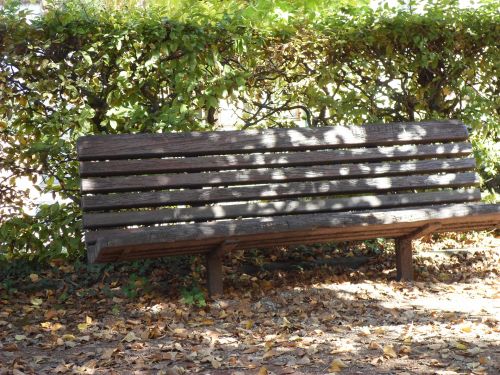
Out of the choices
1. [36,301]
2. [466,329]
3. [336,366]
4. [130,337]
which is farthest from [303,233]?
[36,301]

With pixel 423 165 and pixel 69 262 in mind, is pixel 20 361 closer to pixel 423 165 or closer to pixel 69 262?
pixel 69 262

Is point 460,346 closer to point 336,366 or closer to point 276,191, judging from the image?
point 336,366

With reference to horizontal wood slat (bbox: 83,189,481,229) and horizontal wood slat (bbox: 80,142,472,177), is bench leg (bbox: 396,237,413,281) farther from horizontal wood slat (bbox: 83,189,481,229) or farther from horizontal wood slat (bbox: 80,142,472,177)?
horizontal wood slat (bbox: 80,142,472,177)

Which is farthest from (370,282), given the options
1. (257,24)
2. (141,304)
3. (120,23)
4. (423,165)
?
(120,23)

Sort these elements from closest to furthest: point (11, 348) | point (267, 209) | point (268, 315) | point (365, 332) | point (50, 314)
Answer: point (11, 348) → point (365, 332) → point (268, 315) → point (50, 314) → point (267, 209)

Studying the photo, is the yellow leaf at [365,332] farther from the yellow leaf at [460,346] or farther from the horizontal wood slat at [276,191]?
the horizontal wood slat at [276,191]

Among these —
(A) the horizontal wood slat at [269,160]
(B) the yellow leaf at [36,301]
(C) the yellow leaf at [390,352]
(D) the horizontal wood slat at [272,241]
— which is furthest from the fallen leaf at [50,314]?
(C) the yellow leaf at [390,352]

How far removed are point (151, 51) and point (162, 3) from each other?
0.45 metres

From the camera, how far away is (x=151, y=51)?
6.14 metres

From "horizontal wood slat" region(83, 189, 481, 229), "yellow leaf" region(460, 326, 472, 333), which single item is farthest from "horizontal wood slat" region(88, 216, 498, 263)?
"yellow leaf" region(460, 326, 472, 333)

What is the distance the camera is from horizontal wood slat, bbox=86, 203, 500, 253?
15.6 feet

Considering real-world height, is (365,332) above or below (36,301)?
below

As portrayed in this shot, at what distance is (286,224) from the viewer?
5078 millimetres

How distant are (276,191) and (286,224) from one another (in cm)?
84
